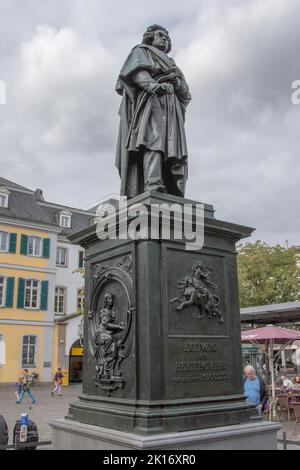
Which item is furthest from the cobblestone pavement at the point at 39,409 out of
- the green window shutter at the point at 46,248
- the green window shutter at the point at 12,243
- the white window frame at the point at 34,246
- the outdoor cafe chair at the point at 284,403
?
the green window shutter at the point at 46,248

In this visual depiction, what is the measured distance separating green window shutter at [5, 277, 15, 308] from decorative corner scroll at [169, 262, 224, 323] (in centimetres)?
2687

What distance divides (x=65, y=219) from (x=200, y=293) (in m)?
32.7

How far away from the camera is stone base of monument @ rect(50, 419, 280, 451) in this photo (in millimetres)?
3666

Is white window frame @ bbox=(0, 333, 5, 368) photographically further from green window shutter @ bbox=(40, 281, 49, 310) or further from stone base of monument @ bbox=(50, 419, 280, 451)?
stone base of monument @ bbox=(50, 419, 280, 451)

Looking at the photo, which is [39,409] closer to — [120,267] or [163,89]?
[120,267]

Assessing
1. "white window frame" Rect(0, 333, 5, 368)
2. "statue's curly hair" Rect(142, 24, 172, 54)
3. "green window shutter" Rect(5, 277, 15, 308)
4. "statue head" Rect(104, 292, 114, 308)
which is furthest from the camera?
"green window shutter" Rect(5, 277, 15, 308)

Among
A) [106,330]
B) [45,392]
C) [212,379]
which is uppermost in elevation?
[106,330]

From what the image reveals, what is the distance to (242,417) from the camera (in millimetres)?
4441

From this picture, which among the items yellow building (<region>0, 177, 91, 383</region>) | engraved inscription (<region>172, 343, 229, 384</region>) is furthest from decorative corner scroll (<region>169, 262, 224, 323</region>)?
yellow building (<region>0, 177, 91, 383</region>)

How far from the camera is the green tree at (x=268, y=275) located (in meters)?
28.2

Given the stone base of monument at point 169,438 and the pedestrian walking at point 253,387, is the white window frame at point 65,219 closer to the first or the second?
the pedestrian walking at point 253,387

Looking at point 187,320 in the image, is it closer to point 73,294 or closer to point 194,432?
point 194,432

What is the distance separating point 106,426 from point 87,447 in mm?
237
